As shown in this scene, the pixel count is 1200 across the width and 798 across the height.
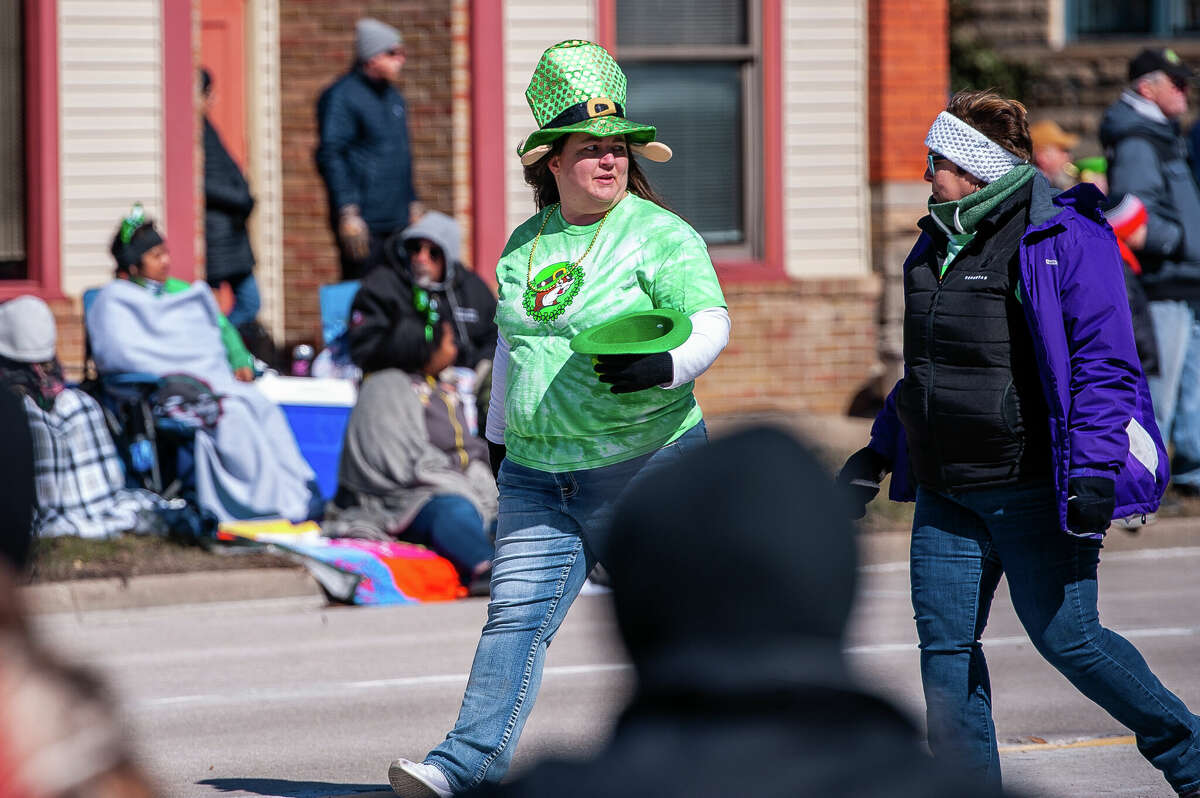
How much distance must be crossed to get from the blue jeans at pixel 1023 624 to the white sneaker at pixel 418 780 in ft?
4.19

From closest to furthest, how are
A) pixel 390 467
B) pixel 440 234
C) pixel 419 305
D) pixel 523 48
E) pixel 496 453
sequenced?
pixel 496 453
pixel 390 467
pixel 419 305
pixel 440 234
pixel 523 48

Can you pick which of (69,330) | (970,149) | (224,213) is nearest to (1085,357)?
(970,149)

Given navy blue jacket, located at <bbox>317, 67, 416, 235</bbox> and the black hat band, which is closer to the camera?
the black hat band

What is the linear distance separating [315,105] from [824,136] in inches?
147

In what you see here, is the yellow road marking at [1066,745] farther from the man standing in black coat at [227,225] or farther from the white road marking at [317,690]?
the man standing in black coat at [227,225]

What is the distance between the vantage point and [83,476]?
386 inches

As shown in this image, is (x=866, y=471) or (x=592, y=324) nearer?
(x=592, y=324)

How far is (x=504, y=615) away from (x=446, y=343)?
552 cm

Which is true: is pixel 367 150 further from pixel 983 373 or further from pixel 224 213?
pixel 983 373

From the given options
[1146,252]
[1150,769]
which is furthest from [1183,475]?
[1150,769]

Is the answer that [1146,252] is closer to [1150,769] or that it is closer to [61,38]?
[1150,769]

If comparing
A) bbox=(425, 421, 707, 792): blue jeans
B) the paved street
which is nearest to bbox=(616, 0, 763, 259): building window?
the paved street

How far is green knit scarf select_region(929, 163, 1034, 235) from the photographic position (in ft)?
15.6

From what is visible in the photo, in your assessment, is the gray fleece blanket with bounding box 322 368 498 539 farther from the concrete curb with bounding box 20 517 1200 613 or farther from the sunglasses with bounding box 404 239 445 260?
the sunglasses with bounding box 404 239 445 260
